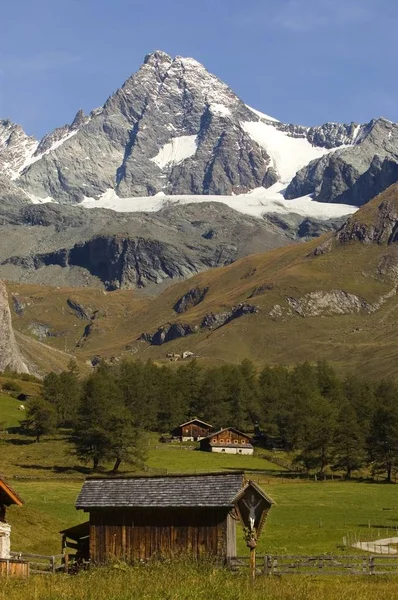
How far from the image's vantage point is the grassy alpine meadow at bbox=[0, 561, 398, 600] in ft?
105

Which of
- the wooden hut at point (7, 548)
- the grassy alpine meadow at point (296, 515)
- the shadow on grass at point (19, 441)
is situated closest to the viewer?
the wooden hut at point (7, 548)

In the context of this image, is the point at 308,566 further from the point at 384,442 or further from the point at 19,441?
the point at 19,441

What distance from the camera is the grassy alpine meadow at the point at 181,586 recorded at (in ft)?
105

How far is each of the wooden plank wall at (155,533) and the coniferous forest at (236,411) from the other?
6572 centimetres

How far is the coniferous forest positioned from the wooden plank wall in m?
65.7

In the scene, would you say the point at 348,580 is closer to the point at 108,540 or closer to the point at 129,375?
the point at 108,540

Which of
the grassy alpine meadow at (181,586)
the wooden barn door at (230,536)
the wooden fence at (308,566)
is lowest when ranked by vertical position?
the grassy alpine meadow at (181,586)

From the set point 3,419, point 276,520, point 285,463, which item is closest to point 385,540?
point 276,520

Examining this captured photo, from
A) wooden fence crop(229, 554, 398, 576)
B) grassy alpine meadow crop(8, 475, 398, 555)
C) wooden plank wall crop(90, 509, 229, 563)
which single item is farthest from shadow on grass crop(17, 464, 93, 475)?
wooden fence crop(229, 554, 398, 576)

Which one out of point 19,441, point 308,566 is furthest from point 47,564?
point 19,441

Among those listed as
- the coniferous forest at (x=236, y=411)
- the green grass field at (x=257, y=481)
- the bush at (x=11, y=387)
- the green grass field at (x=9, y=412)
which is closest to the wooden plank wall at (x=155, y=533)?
the green grass field at (x=257, y=481)

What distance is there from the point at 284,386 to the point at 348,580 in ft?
441

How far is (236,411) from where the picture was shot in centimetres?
16275

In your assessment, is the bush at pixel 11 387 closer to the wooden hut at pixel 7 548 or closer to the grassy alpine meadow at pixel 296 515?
the grassy alpine meadow at pixel 296 515
